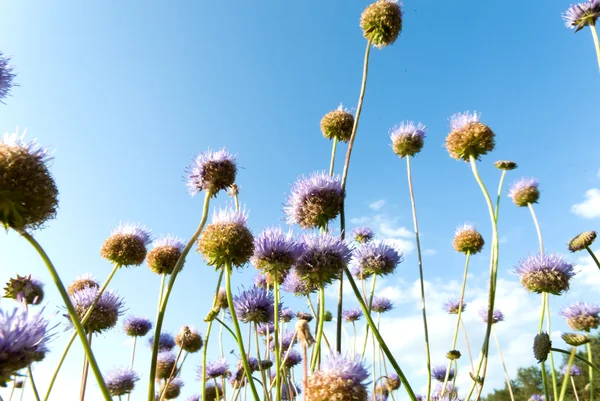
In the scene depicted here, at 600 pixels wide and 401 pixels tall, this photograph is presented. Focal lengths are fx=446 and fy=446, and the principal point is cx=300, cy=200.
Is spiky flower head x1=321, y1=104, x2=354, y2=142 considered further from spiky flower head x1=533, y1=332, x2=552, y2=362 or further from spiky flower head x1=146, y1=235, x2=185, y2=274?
spiky flower head x1=533, y1=332, x2=552, y2=362

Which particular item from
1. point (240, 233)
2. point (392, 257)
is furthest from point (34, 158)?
point (392, 257)

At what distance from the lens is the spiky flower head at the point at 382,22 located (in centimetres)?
514

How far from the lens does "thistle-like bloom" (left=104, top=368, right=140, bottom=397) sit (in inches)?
231

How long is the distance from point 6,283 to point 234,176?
2.05 metres

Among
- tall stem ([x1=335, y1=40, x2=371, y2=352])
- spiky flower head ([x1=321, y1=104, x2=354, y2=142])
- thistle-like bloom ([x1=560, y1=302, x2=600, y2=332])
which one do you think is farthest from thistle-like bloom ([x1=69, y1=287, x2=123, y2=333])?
thistle-like bloom ([x1=560, y1=302, x2=600, y2=332])

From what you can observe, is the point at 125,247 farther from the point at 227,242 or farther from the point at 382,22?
the point at 382,22

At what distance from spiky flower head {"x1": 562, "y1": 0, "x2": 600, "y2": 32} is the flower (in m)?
3.75

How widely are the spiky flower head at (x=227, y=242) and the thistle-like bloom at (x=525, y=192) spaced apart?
5905 millimetres

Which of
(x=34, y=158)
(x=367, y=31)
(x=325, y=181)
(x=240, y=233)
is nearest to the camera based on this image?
(x=34, y=158)

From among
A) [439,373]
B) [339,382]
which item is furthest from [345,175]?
[439,373]

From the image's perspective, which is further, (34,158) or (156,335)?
(156,335)

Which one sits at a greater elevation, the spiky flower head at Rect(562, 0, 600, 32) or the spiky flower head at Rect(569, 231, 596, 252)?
the spiky flower head at Rect(562, 0, 600, 32)

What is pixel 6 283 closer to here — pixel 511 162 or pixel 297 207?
pixel 297 207

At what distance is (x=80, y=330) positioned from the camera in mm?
1809
